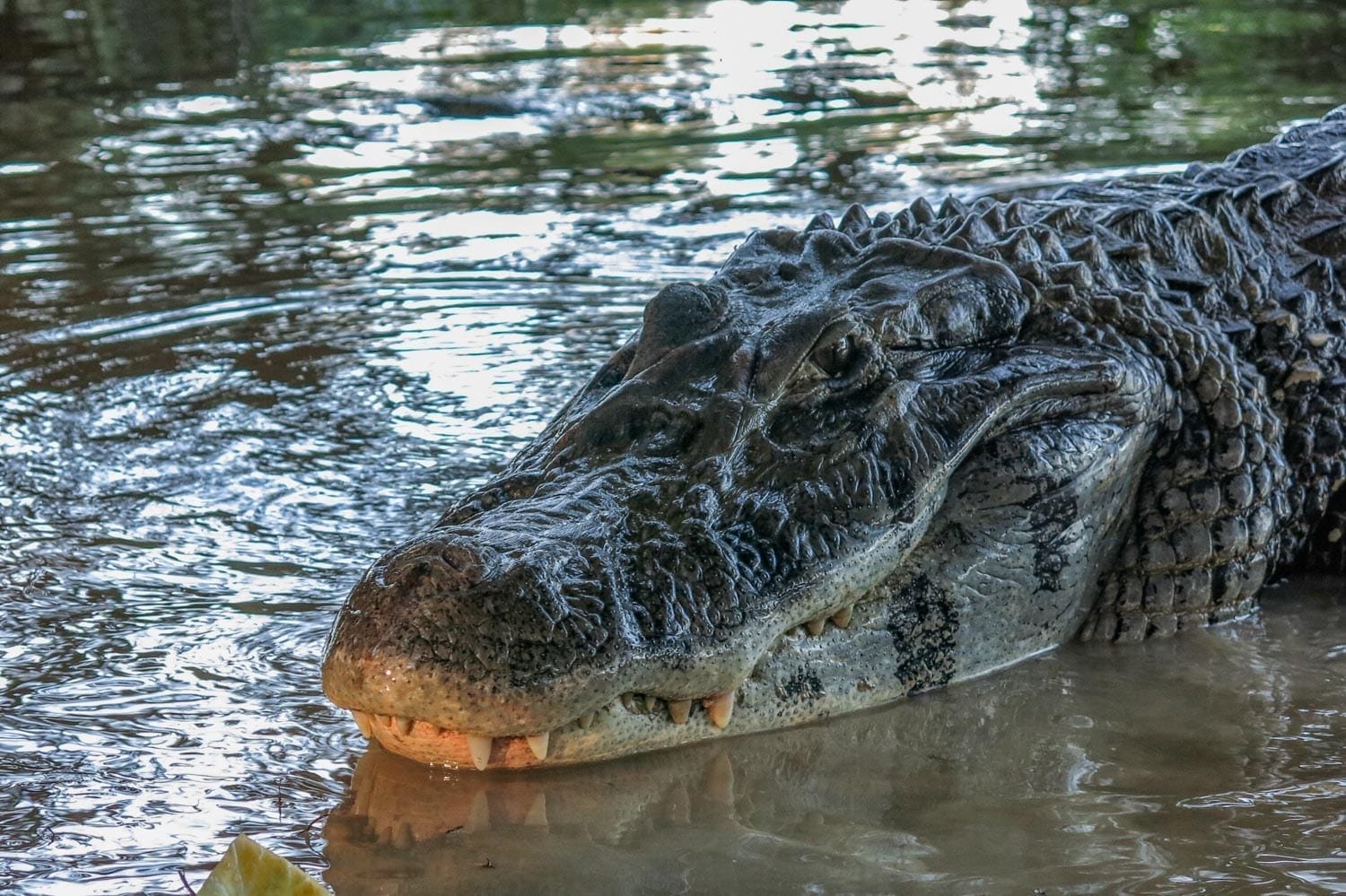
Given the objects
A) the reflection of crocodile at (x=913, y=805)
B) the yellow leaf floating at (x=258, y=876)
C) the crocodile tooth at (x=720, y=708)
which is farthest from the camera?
the crocodile tooth at (x=720, y=708)

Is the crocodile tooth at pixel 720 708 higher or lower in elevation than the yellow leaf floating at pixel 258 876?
lower

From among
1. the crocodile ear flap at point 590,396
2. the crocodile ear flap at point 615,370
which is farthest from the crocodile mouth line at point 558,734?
the crocodile ear flap at point 615,370

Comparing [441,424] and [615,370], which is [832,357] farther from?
[441,424]

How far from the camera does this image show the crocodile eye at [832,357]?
10.9 ft

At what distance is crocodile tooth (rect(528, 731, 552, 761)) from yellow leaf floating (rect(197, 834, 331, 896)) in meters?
0.67

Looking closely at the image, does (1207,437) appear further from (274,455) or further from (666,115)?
(666,115)

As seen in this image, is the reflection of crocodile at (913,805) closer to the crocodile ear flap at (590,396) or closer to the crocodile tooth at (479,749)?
the crocodile tooth at (479,749)

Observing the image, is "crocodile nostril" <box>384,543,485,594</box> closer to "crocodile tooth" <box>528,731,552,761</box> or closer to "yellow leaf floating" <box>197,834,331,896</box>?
"crocodile tooth" <box>528,731,552,761</box>

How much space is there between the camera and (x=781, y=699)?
3.15 meters

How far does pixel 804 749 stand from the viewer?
10.2 ft

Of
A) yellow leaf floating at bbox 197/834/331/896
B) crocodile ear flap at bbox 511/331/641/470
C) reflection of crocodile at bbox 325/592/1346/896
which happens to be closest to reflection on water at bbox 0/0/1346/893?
reflection of crocodile at bbox 325/592/1346/896

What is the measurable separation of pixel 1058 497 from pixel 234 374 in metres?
3.26

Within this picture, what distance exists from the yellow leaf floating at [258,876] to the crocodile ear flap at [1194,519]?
7.12 feet

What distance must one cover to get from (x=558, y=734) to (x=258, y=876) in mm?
760
